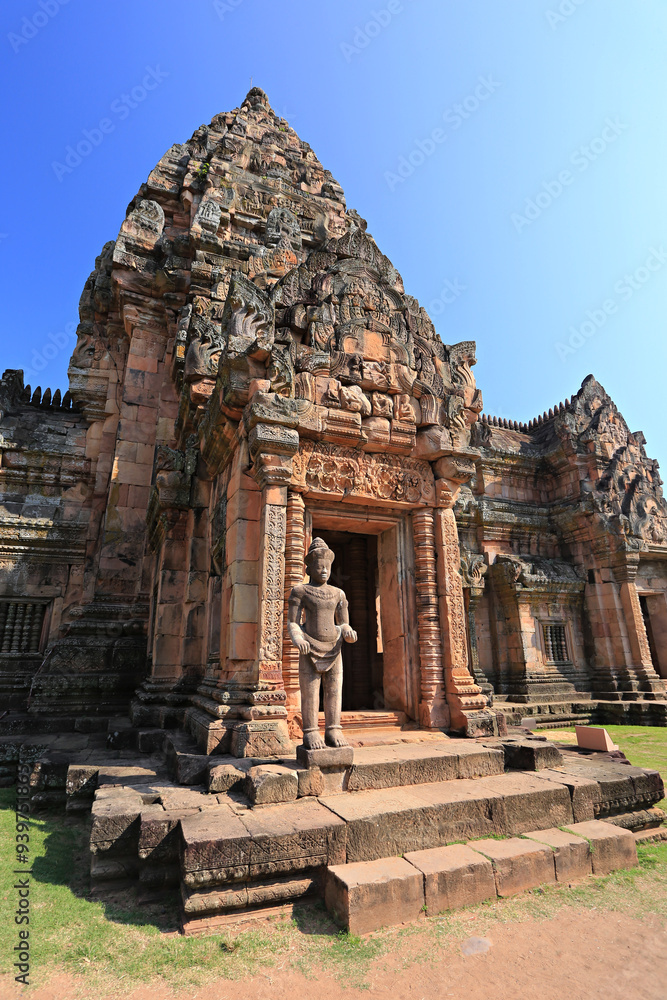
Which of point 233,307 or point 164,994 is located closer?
point 164,994

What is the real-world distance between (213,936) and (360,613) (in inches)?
328

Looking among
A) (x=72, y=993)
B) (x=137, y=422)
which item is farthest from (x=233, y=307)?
(x=72, y=993)

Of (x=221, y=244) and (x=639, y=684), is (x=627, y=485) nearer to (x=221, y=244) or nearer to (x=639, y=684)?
(x=639, y=684)

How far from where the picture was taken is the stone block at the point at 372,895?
3.78 metres

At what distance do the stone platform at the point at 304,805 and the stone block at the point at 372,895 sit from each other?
0.53ft

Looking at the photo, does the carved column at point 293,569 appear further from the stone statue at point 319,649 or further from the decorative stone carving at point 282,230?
the decorative stone carving at point 282,230

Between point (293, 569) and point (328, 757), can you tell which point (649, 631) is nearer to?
point (293, 569)

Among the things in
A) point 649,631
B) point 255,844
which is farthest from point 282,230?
point 649,631

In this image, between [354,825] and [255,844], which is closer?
[255,844]

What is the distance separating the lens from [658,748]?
443 inches

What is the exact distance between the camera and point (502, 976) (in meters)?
3.38

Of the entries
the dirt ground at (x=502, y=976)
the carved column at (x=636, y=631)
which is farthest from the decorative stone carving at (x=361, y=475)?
the carved column at (x=636, y=631)

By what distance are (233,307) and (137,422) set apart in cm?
586
